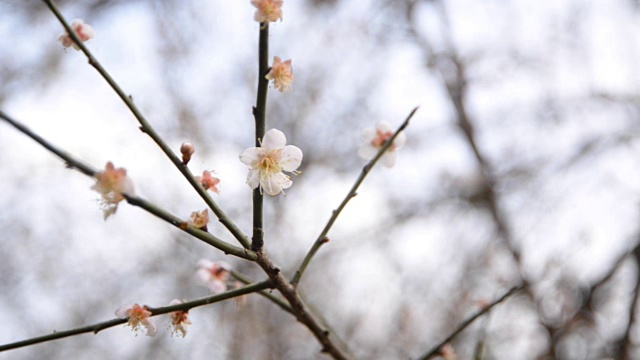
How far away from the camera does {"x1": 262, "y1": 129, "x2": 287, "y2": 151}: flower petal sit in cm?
93

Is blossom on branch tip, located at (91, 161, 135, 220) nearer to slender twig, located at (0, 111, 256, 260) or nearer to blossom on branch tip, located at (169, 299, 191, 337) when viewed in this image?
slender twig, located at (0, 111, 256, 260)

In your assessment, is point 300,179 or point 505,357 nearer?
point 505,357

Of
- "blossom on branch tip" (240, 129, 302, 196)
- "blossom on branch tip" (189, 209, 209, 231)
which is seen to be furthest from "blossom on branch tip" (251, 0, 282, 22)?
"blossom on branch tip" (189, 209, 209, 231)

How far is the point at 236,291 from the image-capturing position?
0.83 meters

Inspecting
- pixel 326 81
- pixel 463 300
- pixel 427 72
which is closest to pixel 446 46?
pixel 427 72

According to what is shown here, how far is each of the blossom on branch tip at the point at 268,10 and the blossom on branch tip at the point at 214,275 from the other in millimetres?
534

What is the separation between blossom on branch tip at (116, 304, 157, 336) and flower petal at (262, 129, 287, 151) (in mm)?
326

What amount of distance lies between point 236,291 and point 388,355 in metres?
3.04

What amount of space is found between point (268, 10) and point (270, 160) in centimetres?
24

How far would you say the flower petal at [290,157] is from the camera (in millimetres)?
979

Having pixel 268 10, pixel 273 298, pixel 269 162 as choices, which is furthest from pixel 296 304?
pixel 268 10

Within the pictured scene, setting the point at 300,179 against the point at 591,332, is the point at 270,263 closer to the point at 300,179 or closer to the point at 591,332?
the point at 591,332

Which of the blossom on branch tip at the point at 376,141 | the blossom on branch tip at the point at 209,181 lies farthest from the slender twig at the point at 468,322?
the blossom on branch tip at the point at 209,181

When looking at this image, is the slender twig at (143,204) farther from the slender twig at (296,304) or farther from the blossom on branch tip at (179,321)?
the blossom on branch tip at (179,321)
